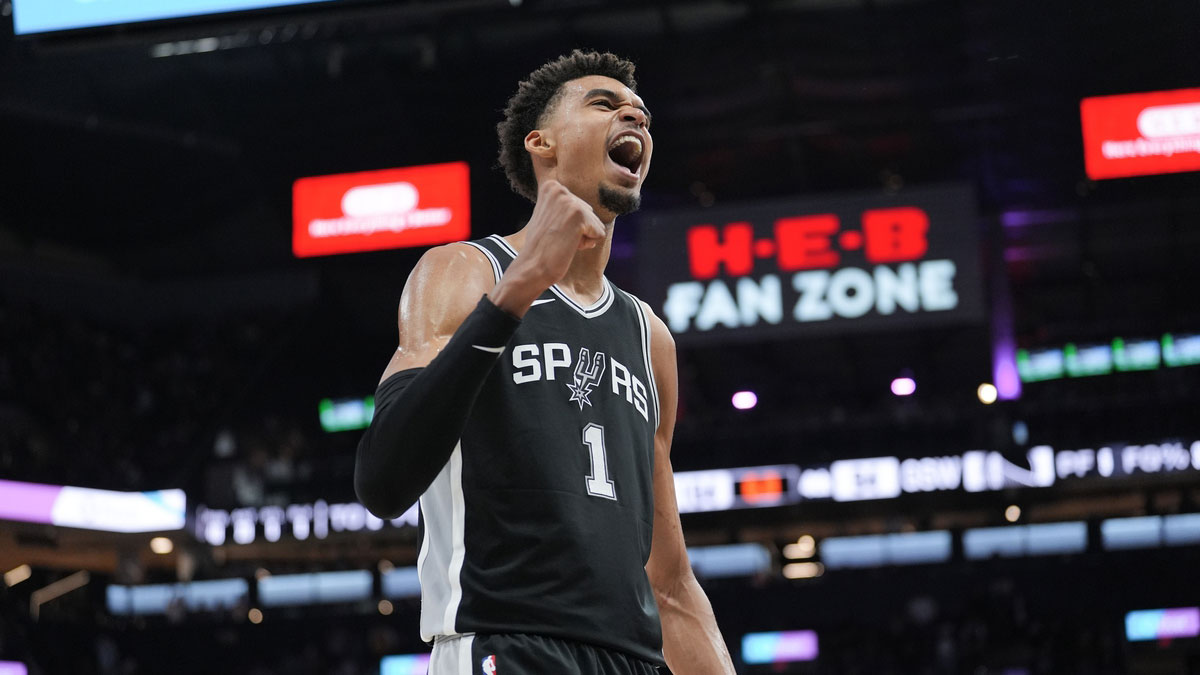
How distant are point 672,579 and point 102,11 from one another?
4203mm

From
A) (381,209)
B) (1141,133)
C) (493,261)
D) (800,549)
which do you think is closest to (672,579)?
(493,261)

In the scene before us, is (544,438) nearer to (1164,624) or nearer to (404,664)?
(404,664)

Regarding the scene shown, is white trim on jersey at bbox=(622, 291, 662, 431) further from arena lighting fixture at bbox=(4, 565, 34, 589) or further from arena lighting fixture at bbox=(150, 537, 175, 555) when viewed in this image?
arena lighting fixture at bbox=(4, 565, 34, 589)

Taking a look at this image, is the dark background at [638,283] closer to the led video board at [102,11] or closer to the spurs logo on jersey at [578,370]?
the led video board at [102,11]

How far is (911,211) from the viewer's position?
1320 centimetres

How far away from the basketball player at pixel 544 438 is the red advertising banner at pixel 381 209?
11.4 m

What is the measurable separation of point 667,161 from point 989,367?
14.7ft

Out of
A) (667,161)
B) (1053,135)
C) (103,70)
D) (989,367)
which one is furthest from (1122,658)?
(103,70)

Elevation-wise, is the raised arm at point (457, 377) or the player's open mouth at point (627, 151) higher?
the player's open mouth at point (627, 151)

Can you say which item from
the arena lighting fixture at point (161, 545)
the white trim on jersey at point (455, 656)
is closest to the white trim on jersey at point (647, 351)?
the white trim on jersey at point (455, 656)

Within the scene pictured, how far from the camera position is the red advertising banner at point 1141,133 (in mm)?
12656

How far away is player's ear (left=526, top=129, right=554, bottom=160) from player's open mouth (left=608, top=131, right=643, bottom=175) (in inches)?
5.2

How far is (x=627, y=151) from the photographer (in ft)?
8.89

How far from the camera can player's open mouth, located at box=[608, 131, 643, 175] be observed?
2.69 m
